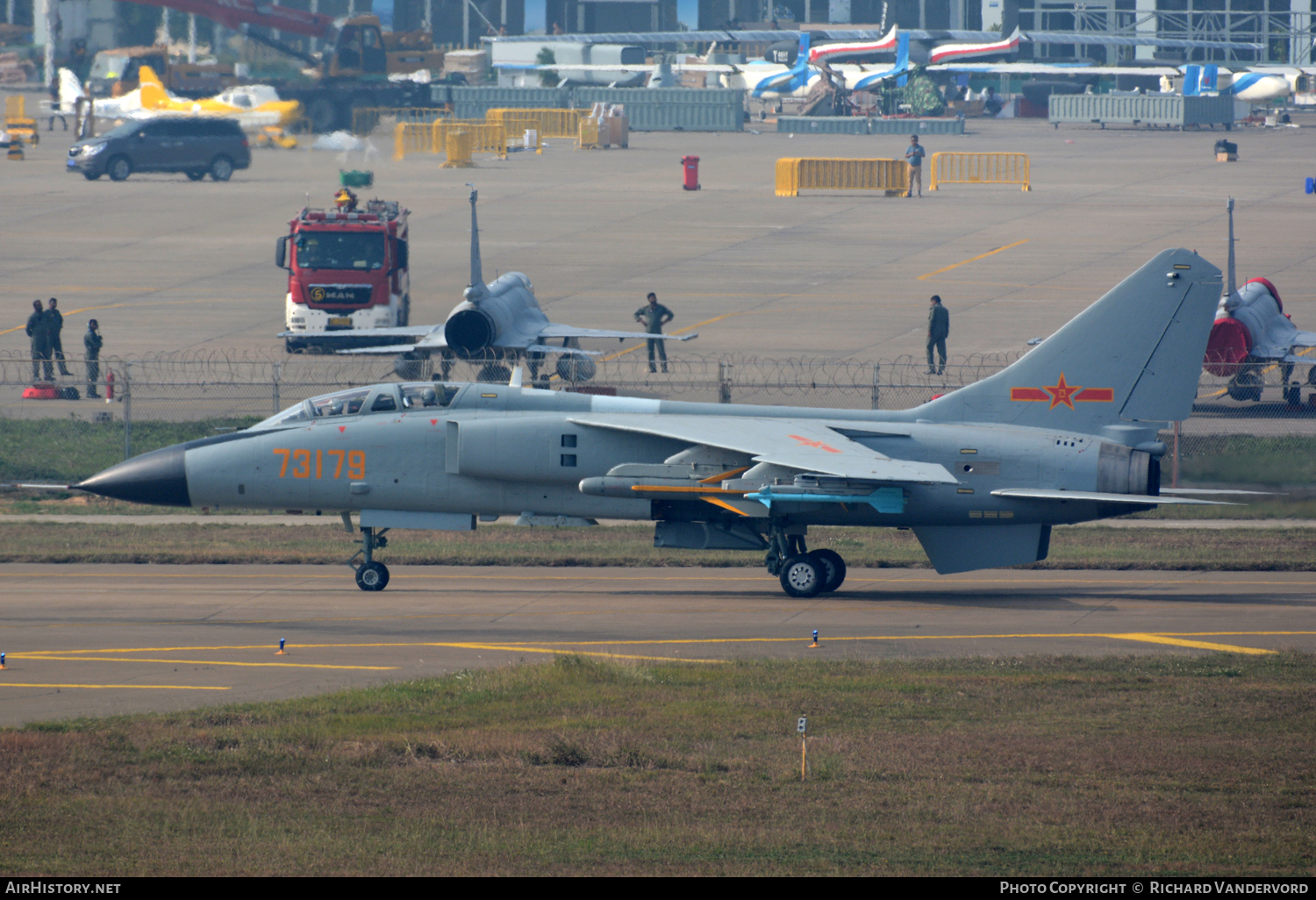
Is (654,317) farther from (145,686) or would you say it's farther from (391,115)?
(391,115)

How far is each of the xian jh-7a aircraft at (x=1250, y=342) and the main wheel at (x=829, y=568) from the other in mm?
13922

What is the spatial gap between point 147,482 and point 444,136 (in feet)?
207

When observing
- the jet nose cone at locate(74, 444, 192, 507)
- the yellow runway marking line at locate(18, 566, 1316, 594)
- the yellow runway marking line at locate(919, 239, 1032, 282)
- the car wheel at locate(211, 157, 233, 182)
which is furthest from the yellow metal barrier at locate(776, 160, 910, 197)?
the jet nose cone at locate(74, 444, 192, 507)

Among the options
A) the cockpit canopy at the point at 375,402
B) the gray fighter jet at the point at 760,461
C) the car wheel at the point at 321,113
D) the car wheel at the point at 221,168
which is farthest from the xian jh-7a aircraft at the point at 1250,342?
the car wheel at the point at 321,113

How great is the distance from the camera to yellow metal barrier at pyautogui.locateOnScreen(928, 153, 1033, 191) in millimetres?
70000

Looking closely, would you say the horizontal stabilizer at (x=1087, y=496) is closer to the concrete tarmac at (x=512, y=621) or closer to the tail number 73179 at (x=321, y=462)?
the concrete tarmac at (x=512, y=621)

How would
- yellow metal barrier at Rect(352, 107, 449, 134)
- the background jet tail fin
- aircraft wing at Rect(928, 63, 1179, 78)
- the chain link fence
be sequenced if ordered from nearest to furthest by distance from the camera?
the background jet tail fin → the chain link fence → yellow metal barrier at Rect(352, 107, 449, 134) → aircraft wing at Rect(928, 63, 1179, 78)

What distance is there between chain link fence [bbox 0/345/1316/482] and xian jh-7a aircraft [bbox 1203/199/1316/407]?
1.68 ft

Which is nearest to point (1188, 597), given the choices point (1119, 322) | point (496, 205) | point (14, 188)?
point (1119, 322)

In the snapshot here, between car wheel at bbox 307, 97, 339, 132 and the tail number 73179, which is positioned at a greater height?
car wheel at bbox 307, 97, 339, 132

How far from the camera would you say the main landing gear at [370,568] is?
832 inches

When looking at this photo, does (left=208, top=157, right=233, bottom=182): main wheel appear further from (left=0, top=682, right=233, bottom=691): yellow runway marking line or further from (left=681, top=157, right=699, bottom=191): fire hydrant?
(left=0, top=682, right=233, bottom=691): yellow runway marking line
